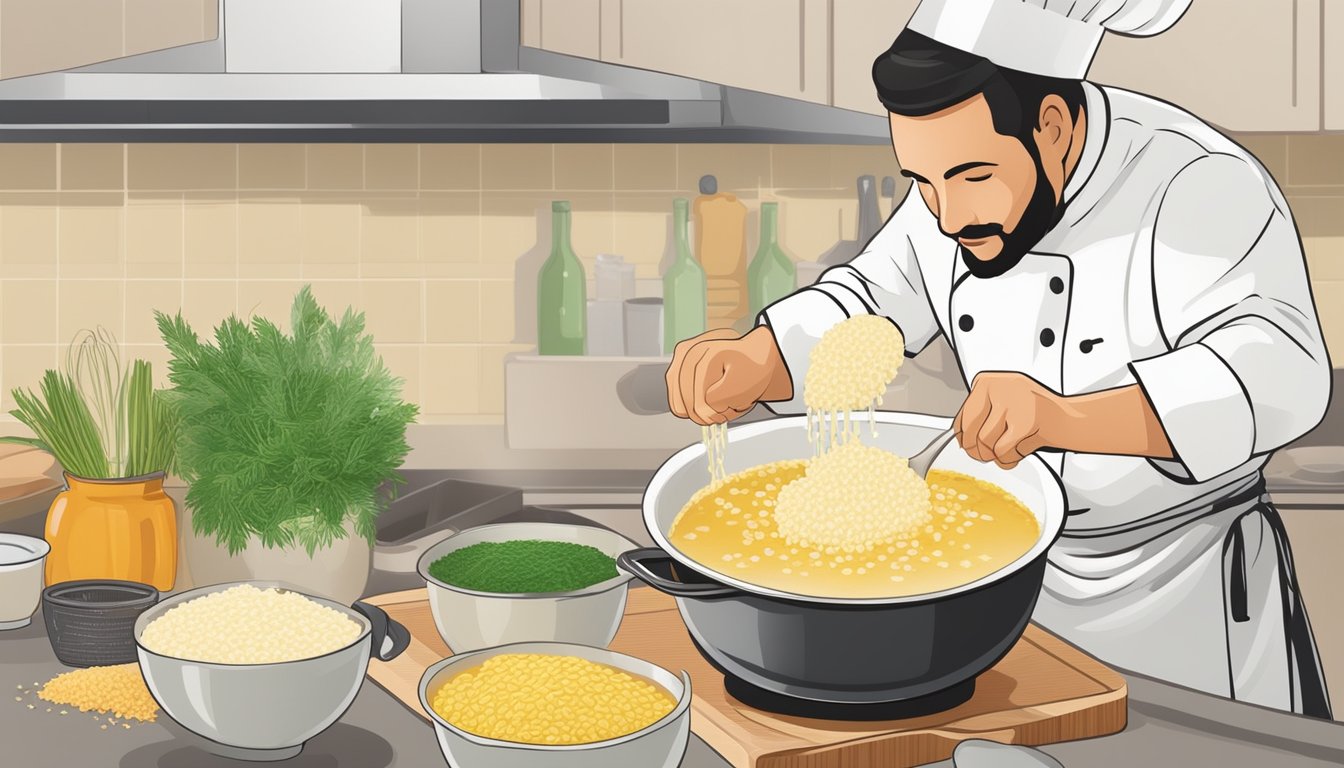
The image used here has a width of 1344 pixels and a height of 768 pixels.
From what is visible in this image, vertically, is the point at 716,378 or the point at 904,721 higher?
the point at 716,378

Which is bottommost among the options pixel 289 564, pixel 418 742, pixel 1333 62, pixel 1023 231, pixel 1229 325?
pixel 418 742

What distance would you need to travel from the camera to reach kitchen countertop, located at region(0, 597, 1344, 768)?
0.98 metres

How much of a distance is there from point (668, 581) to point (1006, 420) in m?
0.32

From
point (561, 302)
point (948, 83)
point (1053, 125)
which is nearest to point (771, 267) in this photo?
point (561, 302)

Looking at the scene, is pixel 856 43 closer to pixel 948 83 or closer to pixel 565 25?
pixel 565 25

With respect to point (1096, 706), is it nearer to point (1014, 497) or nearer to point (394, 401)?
point (1014, 497)

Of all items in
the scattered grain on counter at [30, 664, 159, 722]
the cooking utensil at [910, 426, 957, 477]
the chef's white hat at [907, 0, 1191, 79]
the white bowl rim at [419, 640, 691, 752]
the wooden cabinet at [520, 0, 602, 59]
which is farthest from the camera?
the wooden cabinet at [520, 0, 602, 59]

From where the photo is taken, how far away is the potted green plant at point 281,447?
1207 millimetres

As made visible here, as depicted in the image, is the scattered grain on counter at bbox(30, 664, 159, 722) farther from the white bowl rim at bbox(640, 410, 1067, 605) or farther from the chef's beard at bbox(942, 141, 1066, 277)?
the chef's beard at bbox(942, 141, 1066, 277)

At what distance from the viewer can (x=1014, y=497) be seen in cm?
117

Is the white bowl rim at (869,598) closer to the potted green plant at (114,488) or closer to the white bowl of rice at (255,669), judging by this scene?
the white bowl of rice at (255,669)

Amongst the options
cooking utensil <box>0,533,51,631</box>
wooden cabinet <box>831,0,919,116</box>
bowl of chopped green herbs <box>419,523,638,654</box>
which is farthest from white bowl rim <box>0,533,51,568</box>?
wooden cabinet <box>831,0,919,116</box>

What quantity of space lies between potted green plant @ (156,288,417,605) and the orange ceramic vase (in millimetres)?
39

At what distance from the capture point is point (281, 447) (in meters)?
1.20
